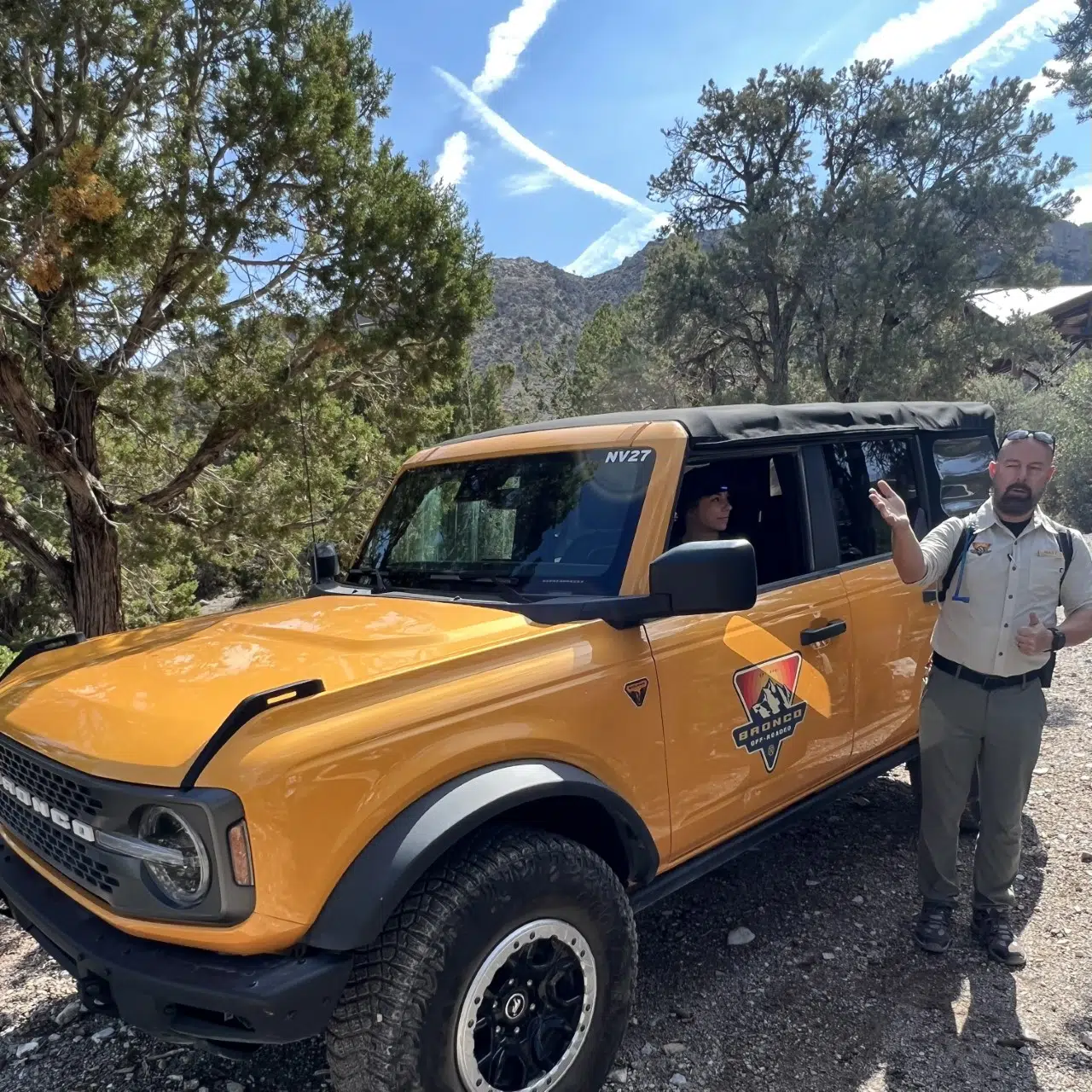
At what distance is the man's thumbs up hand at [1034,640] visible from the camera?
299cm

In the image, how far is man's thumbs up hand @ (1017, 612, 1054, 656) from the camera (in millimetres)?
2994

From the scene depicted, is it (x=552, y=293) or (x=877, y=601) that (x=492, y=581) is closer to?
(x=877, y=601)

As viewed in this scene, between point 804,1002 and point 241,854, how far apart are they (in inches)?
84.8

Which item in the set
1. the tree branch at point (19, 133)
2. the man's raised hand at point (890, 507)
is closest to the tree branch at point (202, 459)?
the tree branch at point (19, 133)

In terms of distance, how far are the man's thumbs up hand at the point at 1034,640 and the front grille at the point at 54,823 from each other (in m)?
2.97

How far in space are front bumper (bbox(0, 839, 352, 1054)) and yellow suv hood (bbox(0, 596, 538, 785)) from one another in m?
0.43

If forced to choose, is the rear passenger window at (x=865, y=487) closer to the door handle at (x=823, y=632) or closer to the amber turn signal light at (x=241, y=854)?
the door handle at (x=823, y=632)

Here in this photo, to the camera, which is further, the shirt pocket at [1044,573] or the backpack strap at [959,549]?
the backpack strap at [959,549]

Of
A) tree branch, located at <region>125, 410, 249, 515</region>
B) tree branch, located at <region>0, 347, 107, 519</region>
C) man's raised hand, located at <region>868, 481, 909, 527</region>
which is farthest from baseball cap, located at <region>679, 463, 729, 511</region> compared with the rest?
tree branch, located at <region>0, 347, 107, 519</region>

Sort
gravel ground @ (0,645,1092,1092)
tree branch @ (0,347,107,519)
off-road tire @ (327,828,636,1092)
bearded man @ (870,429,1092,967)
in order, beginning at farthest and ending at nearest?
tree branch @ (0,347,107,519)
bearded man @ (870,429,1092,967)
gravel ground @ (0,645,1092,1092)
off-road tire @ (327,828,636,1092)

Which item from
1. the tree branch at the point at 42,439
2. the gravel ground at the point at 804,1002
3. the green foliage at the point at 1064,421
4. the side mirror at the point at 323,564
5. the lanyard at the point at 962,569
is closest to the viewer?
the gravel ground at the point at 804,1002

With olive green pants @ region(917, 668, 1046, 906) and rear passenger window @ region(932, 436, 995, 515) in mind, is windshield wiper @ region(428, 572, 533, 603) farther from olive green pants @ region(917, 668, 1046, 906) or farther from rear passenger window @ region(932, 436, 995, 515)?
rear passenger window @ region(932, 436, 995, 515)

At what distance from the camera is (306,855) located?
1.91m

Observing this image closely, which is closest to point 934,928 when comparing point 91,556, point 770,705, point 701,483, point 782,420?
point 770,705
